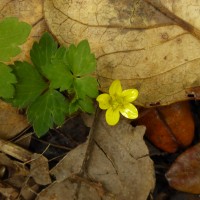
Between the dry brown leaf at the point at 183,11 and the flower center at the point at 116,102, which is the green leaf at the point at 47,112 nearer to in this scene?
the flower center at the point at 116,102

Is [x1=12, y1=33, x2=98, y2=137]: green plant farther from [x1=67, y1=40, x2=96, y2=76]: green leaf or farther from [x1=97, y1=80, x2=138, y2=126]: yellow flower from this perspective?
[x1=97, y1=80, x2=138, y2=126]: yellow flower

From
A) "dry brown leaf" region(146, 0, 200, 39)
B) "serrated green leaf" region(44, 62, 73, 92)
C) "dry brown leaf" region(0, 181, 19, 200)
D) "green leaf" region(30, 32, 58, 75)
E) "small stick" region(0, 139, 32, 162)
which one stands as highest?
"dry brown leaf" region(146, 0, 200, 39)

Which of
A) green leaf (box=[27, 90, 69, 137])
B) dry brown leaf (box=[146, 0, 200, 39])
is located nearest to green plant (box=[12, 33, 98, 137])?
green leaf (box=[27, 90, 69, 137])

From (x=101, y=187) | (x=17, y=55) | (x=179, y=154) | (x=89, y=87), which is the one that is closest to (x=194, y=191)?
(x=179, y=154)

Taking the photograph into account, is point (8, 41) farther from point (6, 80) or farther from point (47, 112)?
point (47, 112)

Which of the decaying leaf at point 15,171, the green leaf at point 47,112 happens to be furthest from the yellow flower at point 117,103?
the decaying leaf at point 15,171

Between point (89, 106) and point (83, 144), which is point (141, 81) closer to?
point (89, 106)
